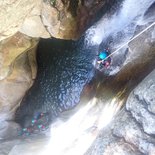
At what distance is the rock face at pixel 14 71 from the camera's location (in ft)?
31.9

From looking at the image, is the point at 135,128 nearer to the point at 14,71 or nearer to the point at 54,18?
the point at 54,18

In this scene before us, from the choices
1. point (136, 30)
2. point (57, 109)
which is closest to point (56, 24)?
point (136, 30)

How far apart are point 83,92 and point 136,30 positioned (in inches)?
116

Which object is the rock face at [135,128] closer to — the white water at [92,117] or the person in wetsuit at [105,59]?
the white water at [92,117]

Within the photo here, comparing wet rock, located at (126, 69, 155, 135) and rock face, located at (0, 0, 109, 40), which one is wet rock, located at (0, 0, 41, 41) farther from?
wet rock, located at (126, 69, 155, 135)

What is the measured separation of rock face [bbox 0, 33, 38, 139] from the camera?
31.9 feet

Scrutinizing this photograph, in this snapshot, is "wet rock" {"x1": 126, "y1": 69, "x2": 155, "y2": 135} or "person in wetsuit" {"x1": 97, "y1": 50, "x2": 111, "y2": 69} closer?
"wet rock" {"x1": 126, "y1": 69, "x2": 155, "y2": 135}

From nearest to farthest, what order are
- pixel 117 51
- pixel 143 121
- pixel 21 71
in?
pixel 143 121
pixel 117 51
pixel 21 71

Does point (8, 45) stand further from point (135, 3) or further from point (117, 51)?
point (135, 3)

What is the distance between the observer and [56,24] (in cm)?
886

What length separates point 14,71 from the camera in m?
10.4

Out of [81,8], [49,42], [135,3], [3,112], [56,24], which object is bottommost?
[3,112]

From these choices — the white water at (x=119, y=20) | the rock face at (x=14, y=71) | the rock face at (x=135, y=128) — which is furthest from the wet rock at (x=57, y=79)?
the rock face at (x=135, y=128)

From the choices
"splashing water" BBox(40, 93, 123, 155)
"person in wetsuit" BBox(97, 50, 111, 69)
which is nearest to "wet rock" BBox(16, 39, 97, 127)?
"person in wetsuit" BBox(97, 50, 111, 69)
